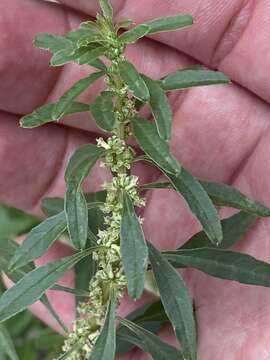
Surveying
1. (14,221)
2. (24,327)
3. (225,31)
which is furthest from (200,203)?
(24,327)

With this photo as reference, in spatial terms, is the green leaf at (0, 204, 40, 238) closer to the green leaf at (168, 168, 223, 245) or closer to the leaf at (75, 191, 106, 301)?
the leaf at (75, 191, 106, 301)

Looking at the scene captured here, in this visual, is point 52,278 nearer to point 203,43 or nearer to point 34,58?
point 34,58

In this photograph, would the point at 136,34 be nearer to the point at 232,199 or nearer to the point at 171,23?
the point at 171,23

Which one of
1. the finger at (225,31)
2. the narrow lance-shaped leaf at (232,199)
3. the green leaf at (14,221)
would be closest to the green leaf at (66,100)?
the narrow lance-shaped leaf at (232,199)

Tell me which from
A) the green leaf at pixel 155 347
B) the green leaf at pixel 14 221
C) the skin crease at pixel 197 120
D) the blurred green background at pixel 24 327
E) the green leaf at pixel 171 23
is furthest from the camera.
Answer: the green leaf at pixel 14 221

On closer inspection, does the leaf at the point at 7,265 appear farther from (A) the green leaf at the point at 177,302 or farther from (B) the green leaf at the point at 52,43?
(B) the green leaf at the point at 52,43

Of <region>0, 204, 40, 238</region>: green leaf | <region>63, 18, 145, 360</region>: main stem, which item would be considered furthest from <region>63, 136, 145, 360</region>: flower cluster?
<region>0, 204, 40, 238</region>: green leaf
